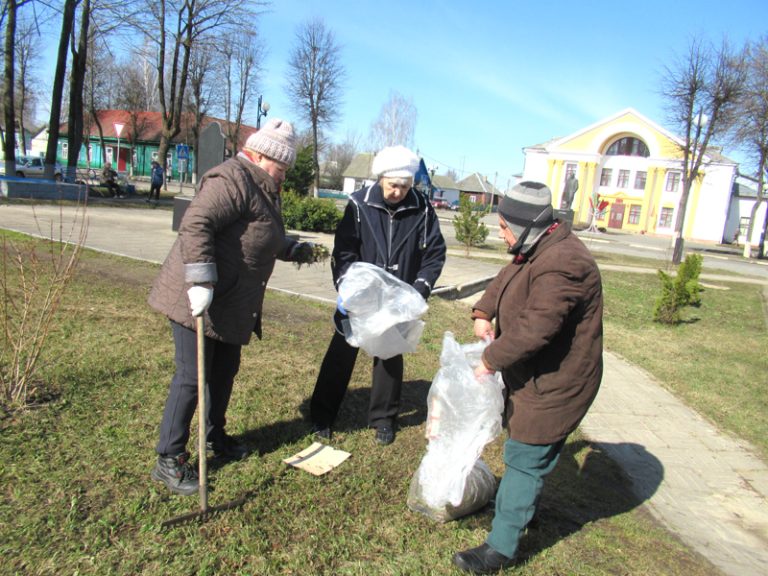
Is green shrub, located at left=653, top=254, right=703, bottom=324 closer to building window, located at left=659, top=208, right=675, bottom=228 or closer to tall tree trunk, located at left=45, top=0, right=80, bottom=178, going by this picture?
tall tree trunk, located at left=45, top=0, right=80, bottom=178

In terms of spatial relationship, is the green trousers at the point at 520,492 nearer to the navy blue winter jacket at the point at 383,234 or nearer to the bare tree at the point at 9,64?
the navy blue winter jacket at the point at 383,234

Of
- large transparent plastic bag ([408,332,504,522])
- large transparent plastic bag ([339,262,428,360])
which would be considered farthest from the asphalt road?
large transparent plastic bag ([408,332,504,522])

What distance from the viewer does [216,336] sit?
8.68 ft

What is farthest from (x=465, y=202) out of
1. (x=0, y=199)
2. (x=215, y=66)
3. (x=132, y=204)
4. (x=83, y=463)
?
(x=215, y=66)

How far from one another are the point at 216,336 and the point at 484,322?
1279 millimetres

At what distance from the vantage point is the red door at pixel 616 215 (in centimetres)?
5412

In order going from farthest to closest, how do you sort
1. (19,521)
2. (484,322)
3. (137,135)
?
(137,135) < (484,322) < (19,521)

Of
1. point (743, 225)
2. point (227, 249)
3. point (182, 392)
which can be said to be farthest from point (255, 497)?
point (743, 225)

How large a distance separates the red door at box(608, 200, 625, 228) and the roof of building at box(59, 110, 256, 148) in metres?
35.6

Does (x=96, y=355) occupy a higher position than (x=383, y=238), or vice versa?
(x=383, y=238)

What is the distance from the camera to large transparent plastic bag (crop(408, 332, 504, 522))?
2.55 meters

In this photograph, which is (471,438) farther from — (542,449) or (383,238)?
(383,238)

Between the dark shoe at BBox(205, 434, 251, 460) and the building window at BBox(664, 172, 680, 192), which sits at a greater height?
the building window at BBox(664, 172, 680, 192)

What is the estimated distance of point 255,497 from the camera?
108 inches
